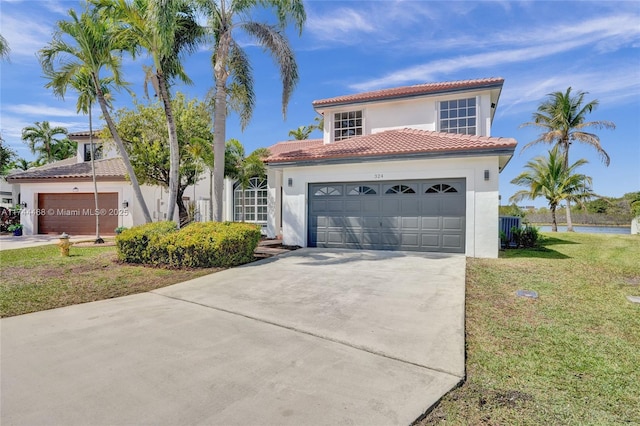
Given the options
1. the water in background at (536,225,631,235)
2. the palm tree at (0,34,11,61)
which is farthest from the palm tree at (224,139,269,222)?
the water in background at (536,225,631,235)

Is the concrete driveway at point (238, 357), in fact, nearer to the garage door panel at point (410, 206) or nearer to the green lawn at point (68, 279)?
the green lawn at point (68, 279)

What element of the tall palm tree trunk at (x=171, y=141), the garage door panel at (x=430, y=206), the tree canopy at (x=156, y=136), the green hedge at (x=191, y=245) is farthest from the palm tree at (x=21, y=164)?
the garage door panel at (x=430, y=206)

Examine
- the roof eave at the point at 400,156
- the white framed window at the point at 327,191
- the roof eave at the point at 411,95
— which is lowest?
the white framed window at the point at 327,191

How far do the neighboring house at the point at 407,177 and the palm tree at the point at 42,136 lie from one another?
34699mm

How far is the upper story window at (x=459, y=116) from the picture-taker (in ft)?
44.1

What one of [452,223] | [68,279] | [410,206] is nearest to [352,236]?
Answer: [410,206]

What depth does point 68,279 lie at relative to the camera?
7.63 m

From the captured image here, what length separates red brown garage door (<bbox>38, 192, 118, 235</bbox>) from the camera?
60.9 feet

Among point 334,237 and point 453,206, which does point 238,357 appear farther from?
point 453,206

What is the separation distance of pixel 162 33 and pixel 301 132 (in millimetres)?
24059

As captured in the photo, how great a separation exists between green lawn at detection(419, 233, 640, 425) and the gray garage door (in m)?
3.60

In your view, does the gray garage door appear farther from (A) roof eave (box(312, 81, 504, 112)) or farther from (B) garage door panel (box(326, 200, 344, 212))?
(A) roof eave (box(312, 81, 504, 112))

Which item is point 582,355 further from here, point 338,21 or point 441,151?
point 338,21

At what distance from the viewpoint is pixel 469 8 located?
34.2 feet
